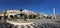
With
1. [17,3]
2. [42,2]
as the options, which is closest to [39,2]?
[42,2]

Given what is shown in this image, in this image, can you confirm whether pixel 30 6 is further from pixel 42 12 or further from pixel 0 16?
pixel 0 16

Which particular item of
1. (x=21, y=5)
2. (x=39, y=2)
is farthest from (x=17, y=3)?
(x=39, y=2)

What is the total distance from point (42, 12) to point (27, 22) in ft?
1.50

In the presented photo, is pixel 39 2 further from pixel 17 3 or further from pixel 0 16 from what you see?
pixel 0 16

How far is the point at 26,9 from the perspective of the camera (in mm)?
7160

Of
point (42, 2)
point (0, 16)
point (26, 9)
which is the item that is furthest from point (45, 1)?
point (0, 16)

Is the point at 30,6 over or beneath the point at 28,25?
over

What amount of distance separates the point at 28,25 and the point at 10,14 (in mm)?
543

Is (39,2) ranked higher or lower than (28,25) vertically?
higher

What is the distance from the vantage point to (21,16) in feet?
24.1

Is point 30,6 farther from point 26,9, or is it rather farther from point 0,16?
point 0,16

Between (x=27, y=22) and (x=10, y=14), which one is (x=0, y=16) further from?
(x=27, y=22)

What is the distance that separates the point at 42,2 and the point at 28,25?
2.36 feet

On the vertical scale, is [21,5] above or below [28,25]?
above
